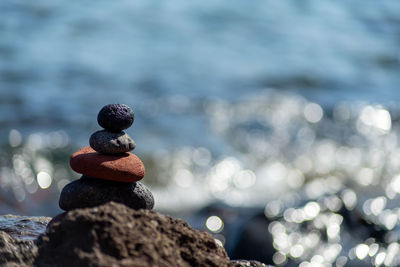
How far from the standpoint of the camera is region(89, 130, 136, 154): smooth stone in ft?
9.94

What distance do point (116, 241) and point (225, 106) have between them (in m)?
7.94

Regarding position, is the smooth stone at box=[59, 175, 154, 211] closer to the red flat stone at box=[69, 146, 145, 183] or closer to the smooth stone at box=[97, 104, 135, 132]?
the red flat stone at box=[69, 146, 145, 183]

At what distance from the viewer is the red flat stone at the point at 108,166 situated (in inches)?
118

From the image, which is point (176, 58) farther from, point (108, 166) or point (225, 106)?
point (108, 166)

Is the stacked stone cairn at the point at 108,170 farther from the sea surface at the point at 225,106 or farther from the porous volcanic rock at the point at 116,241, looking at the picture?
the sea surface at the point at 225,106

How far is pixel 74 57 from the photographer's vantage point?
11.6 meters

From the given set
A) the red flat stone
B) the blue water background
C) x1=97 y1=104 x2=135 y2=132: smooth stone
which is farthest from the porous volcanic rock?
the blue water background

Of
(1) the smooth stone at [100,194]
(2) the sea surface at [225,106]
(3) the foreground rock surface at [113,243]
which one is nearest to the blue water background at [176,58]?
(2) the sea surface at [225,106]

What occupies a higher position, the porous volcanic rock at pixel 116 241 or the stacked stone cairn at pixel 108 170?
the stacked stone cairn at pixel 108 170

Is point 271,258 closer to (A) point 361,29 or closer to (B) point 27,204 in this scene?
(B) point 27,204

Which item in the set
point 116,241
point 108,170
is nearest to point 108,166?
point 108,170

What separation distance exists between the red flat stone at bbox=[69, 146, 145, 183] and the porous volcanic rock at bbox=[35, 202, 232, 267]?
514mm

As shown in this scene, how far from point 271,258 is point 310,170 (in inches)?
114

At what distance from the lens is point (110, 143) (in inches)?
119
